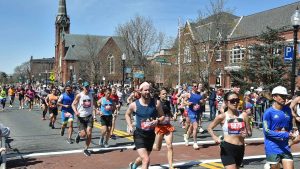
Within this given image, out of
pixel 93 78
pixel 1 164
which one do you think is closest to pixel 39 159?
pixel 1 164

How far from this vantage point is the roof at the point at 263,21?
4647cm

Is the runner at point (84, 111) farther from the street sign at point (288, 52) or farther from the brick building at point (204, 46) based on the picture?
the brick building at point (204, 46)

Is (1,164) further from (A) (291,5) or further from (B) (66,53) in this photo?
(B) (66,53)

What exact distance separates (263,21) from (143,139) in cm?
4715

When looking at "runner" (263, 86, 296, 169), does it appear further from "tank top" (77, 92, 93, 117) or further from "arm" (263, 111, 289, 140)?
"tank top" (77, 92, 93, 117)

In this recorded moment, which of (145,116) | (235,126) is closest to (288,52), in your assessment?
(145,116)

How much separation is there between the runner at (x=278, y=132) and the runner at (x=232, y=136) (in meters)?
0.43

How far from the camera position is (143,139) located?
23.0 ft

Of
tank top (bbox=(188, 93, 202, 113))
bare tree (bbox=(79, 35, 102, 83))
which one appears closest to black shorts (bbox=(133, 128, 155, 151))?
tank top (bbox=(188, 93, 202, 113))

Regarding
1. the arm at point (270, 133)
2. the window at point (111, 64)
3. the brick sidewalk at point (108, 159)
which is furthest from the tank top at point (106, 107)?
the window at point (111, 64)

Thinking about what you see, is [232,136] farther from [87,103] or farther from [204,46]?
[204,46]

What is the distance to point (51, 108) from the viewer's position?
55.0ft

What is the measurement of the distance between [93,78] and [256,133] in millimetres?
54483

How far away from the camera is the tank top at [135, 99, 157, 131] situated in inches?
277
